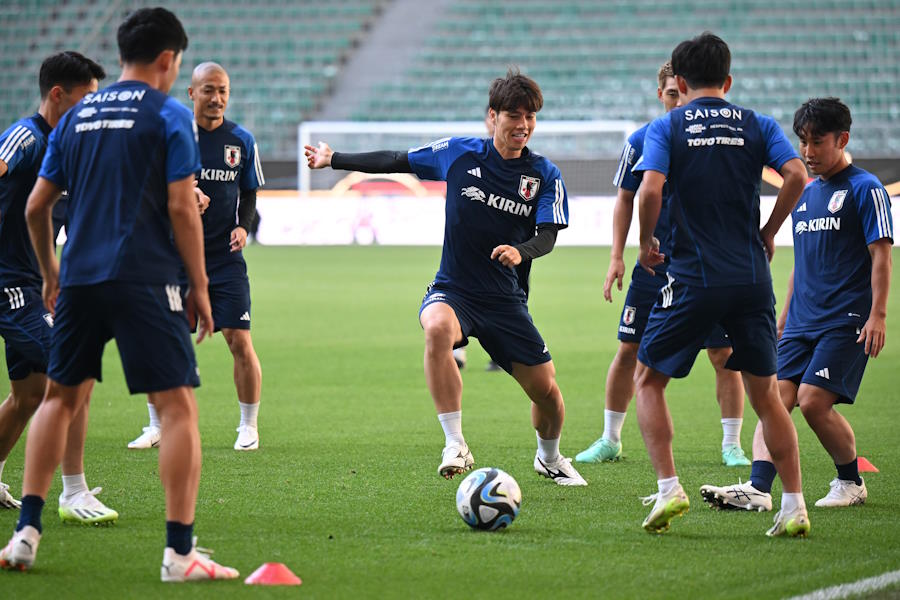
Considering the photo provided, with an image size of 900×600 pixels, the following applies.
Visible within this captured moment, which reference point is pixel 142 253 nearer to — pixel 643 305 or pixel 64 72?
pixel 64 72

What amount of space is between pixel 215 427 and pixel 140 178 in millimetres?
4606

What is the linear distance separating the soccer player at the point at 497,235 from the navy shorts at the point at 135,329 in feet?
7.13

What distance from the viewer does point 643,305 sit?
7645 mm

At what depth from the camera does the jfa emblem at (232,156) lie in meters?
8.02

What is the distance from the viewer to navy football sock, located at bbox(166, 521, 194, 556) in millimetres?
4617

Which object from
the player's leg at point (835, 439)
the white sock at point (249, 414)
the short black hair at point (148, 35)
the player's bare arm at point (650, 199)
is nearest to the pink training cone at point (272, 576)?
the short black hair at point (148, 35)

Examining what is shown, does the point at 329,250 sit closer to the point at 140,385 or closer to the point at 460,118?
the point at 460,118

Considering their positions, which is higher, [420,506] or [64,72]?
[64,72]

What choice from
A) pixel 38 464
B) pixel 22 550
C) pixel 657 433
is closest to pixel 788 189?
pixel 657 433

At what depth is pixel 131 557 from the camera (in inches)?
200

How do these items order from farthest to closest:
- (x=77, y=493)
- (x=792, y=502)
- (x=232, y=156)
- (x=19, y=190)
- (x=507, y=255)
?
(x=232, y=156) → (x=507, y=255) → (x=19, y=190) → (x=77, y=493) → (x=792, y=502)

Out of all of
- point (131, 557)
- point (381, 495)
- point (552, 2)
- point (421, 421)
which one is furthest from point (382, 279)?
point (552, 2)

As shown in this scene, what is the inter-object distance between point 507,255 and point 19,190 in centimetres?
246

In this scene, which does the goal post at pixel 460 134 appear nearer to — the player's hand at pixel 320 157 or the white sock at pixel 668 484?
the player's hand at pixel 320 157
